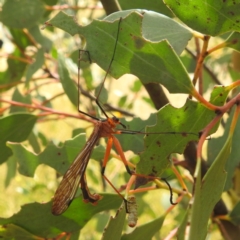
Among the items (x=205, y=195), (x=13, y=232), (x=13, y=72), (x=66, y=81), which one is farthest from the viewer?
(x=13, y=72)

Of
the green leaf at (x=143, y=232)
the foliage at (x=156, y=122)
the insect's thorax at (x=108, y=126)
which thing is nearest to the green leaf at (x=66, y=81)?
the foliage at (x=156, y=122)

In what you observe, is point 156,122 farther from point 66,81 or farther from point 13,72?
point 13,72

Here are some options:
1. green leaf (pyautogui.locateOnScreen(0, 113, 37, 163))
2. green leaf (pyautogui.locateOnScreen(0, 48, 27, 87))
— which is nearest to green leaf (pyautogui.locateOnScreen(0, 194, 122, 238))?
green leaf (pyautogui.locateOnScreen(0, 113, 37, 163))

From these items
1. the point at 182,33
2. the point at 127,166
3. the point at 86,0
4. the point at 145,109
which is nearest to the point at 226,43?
the point at 182,33

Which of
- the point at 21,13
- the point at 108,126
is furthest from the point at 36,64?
the point at 108,126

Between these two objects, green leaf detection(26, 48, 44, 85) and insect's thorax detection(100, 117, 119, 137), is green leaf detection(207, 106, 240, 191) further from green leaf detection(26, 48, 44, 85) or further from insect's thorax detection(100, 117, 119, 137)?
green leaf detection(26, 48, 44, 85)

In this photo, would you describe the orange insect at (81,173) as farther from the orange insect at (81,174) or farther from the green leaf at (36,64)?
the green leaf at (36,64)
